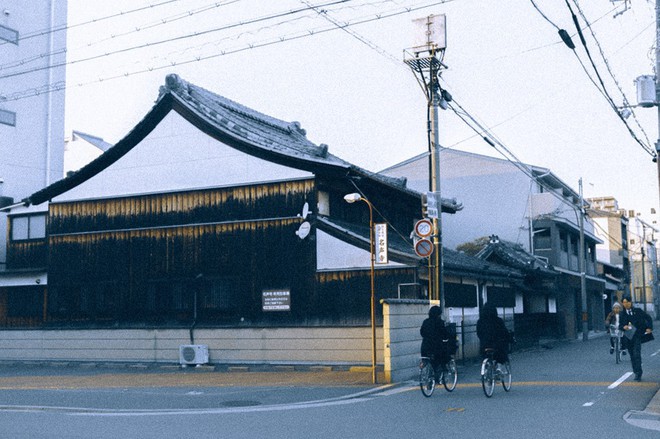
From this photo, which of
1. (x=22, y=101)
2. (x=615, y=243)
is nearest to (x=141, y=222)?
(x=22, y=101)

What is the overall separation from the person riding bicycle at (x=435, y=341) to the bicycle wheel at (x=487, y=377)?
97cm

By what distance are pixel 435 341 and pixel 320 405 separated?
8.76ft

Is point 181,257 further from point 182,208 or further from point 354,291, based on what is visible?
point 354,291

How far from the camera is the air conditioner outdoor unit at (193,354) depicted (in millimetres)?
22500

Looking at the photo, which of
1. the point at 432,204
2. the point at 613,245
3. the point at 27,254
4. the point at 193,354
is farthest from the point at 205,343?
the point at 613,245

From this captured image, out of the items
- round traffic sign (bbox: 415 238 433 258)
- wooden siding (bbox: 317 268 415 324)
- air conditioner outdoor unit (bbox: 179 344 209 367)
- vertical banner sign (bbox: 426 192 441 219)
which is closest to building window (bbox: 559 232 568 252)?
wooden siding (bbox: 317 268 415 324)

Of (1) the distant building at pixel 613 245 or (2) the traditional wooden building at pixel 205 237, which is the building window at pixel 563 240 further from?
(2) the traditional wooden building at pixel 205 237

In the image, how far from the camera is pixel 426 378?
1421 cm

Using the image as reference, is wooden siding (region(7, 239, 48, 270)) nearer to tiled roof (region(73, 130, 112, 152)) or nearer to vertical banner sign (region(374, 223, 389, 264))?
vertical banner sign (region(374, 223, 389, 264))

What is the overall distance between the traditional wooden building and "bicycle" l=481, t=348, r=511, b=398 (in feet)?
18.6

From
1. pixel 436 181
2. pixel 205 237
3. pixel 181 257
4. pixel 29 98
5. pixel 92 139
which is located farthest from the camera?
pixel 92 139

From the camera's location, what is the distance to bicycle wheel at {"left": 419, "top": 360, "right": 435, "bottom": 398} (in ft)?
46.3

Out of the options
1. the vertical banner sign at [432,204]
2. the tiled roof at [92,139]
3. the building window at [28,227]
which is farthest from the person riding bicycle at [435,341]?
the tiled roof at [92,139]

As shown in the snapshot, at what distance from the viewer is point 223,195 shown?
2348 centimetres
